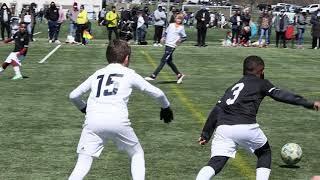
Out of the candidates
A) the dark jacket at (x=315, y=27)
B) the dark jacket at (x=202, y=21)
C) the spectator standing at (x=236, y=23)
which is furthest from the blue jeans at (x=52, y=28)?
the dark jacket at (x=315, y=27)

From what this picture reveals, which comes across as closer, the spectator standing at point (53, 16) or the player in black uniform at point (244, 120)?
the player in black uniform at point (244, 120)

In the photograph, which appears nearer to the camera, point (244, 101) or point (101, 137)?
point (101, 137)

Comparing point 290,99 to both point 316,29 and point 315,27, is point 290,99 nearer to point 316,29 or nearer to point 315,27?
point 316,29

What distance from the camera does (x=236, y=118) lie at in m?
6.71

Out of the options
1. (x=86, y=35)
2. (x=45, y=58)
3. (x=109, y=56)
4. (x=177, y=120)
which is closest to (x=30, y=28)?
(x=86, y=35)

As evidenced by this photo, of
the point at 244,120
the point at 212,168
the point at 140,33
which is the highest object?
the point at 244,120

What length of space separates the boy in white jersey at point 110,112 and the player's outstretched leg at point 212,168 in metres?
0.63

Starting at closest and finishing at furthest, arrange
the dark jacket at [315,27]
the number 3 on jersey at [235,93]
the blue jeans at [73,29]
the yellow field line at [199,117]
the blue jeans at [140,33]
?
the number 3 on jersey at [235,93], the yellow field line at [199,117], the dark jacket at [315,27], the blue jeans at [140,33], the blue jeans at [73,29]

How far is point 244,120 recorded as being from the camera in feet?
22.0

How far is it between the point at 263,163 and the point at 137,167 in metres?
1.41

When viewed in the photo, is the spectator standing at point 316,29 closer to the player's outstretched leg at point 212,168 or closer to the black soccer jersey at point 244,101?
the black soccer jersey at point 244,101

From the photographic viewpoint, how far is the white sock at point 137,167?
21.0ft

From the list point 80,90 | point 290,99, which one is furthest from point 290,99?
point 80,90

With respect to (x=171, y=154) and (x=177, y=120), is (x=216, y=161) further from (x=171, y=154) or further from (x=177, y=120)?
(x=177, y=120)
